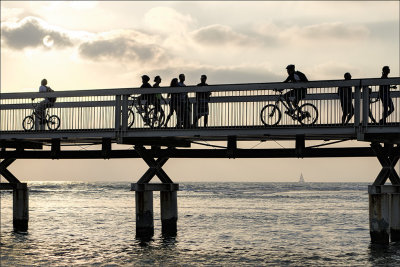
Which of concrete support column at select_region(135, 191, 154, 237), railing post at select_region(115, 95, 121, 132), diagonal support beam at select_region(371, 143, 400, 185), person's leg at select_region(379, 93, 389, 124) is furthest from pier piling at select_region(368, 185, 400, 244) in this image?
railing post at select_region(115, 95, 121, 132)

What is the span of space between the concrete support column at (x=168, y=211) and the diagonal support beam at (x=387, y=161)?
8646mm

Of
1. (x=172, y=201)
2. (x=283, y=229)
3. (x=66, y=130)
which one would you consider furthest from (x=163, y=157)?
(x=283, y=229)

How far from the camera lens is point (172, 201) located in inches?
1217

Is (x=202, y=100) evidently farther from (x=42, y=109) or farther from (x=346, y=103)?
(x=42, y=109)

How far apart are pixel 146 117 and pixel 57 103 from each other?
3.79 meters

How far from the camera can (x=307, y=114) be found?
24.2 meters

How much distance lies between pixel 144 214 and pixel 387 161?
9.55 meters

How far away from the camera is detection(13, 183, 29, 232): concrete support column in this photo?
1353 inches

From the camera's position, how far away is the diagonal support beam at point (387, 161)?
1035 inches

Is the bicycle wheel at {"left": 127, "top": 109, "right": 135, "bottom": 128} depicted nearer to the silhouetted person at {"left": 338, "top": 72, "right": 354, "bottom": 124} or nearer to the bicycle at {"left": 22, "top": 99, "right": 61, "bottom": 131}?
the bicycle at {"left": 22, "top": 99, "right": 61, "bottom": 131}

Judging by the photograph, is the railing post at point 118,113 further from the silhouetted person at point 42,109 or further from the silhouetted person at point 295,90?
the silhouetted person at point 295,90

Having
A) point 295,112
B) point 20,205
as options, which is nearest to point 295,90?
point 295,112

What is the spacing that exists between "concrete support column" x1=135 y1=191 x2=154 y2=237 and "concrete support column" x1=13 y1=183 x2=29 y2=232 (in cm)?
744

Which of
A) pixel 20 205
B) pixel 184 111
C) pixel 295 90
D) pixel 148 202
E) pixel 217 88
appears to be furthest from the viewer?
pixel 20 205
